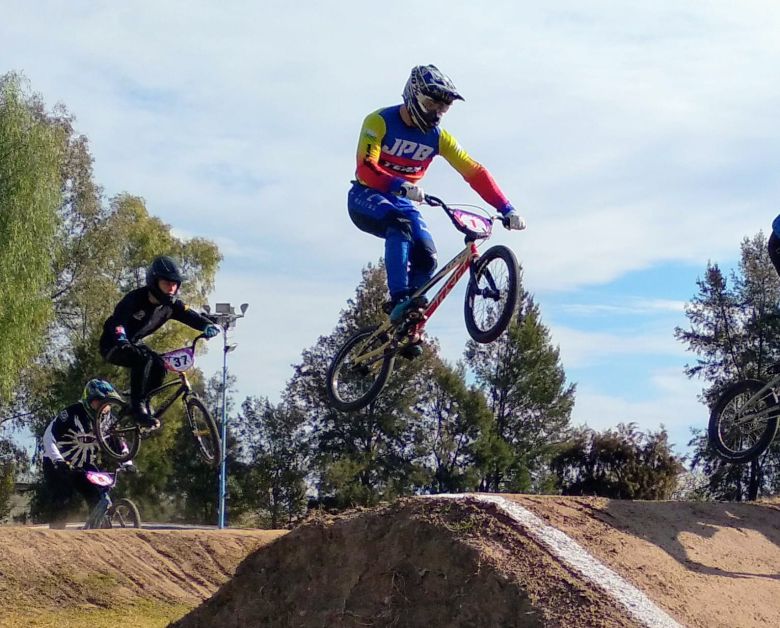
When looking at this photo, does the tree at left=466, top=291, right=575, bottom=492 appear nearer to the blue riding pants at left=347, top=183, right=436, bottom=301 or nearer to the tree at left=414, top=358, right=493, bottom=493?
the tree at left=414, top=358, right=493, bottom=493

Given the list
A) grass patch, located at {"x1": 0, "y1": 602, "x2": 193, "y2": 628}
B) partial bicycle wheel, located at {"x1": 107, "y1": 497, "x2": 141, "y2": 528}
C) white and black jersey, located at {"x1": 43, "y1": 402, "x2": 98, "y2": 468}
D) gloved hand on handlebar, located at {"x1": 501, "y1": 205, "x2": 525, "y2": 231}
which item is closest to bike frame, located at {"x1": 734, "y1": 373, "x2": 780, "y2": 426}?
gloved hand on handlebar, located at {"x1": 501, "y1": 205, "x2": 525, "y2": 231}

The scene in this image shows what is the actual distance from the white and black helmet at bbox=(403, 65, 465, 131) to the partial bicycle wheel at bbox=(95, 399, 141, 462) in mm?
5247

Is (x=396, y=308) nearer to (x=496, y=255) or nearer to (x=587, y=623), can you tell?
(x=496, y=255)

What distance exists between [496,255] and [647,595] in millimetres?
3400

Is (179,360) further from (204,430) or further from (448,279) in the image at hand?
(448,279)

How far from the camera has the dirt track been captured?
7398 millimetres

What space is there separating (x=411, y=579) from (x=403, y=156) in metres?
3.99

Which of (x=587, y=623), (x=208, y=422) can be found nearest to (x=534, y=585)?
(x=587, y=623)

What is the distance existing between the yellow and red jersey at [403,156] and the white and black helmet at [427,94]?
0.17 m

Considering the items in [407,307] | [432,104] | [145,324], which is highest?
[432,104]

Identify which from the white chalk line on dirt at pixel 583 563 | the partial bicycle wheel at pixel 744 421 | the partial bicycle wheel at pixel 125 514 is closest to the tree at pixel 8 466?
the partial bicycle wheel at pixel 125 514

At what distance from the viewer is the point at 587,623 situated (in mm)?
6918

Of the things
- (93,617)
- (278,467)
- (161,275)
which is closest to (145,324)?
(161,275)

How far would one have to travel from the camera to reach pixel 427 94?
933 centimetres
